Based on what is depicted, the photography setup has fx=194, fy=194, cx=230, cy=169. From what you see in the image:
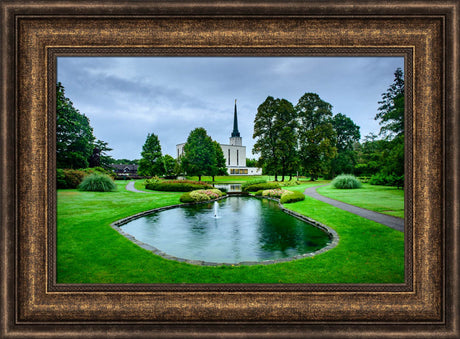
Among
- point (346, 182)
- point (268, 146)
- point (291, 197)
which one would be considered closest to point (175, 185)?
point (268, 146)

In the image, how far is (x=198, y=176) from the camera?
6754mm

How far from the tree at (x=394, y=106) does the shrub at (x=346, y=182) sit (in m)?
4.85

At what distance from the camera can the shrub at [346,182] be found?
24.8ft

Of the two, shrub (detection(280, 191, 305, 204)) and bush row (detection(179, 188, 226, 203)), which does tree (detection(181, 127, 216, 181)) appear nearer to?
bush row (detection(179, 188, 226, 203))

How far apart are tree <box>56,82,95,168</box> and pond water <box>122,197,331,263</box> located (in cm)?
264

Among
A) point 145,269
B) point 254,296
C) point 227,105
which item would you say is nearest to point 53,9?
point 227,105

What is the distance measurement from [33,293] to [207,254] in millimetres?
2670

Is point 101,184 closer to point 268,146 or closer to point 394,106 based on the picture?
point 268,146

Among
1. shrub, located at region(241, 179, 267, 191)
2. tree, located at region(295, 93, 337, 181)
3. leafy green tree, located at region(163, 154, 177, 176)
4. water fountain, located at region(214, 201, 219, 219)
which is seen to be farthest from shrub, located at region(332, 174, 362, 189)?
leafy green tree, located at region(163, 154, 177, 176)

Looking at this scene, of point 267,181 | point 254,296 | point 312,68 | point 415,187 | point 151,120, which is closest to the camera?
point 254,296

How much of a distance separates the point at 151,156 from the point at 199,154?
1.53m

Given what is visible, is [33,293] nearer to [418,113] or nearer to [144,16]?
[144,16]

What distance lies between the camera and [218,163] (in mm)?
6477

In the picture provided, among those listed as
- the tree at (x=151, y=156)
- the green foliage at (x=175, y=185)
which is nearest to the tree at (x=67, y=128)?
the tree at (x=151, y=156)
